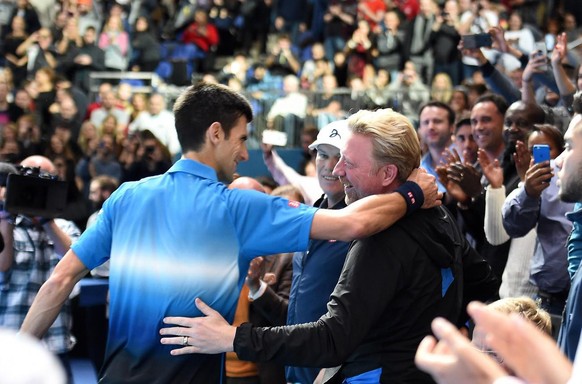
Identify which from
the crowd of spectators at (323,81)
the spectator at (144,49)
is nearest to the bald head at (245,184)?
the crowd of spectators at (323,81)

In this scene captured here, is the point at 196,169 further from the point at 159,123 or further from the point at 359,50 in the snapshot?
the point at 359,50

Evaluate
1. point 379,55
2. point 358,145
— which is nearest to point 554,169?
point 358,145

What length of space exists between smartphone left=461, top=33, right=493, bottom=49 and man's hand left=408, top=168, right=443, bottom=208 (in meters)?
4.06

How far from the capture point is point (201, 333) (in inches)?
133

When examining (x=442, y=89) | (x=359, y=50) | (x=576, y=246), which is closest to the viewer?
(x=576, y=246)

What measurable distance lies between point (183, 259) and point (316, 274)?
3.32ft

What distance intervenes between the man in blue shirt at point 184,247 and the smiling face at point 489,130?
10.5 feet

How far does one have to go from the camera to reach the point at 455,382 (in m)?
1.72

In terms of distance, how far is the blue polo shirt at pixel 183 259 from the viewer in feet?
11.5

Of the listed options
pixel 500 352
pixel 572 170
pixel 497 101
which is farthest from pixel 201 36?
pixel 500 352

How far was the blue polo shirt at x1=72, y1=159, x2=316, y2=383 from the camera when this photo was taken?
349cm

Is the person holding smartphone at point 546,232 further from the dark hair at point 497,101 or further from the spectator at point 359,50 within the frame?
the spectator at point 359,50

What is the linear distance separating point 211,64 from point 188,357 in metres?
15.7

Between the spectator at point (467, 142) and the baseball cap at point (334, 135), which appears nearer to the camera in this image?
the baseball cap at point (334, 135)
